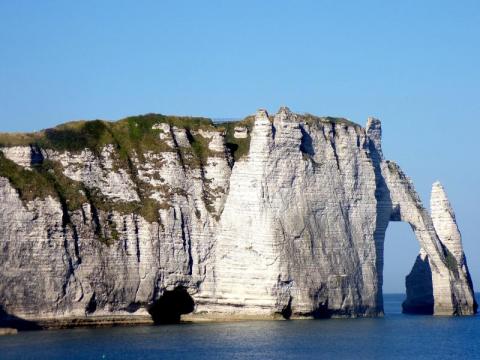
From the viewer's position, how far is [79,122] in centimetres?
7062

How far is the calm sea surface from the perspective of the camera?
2121 inches

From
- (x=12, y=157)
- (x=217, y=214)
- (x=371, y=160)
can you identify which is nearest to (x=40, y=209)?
(x=12, y=157)

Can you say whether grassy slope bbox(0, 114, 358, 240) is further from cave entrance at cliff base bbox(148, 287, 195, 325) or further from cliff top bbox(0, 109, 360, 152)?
cave entrance at cliff base bbox(148, 287, 195, 325)

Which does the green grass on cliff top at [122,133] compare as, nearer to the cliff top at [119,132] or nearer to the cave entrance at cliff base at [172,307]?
the cliff top at [119,132]

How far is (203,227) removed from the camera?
6956 centimetres

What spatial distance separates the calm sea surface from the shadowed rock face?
198cm

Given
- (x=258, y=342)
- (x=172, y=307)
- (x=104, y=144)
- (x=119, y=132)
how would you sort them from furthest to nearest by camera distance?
(x=172, y=307) → (x=119, y=132) → (x=104, y=144) → (x=258, y=342)

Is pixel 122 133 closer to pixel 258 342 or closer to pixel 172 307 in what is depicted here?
pixel 172 307

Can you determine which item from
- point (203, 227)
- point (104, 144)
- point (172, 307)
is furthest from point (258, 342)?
point (104, 144)

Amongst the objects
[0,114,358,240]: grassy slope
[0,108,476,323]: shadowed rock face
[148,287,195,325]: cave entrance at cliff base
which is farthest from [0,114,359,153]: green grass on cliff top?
[148,287,195,325]: cave entrance at cliff base

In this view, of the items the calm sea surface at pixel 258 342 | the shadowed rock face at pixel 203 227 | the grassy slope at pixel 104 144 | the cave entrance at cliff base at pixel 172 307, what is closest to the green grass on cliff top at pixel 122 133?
the grassy slope at pixel 104 144

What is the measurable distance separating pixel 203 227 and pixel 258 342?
13009mm

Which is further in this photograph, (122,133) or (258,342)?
(122,133)

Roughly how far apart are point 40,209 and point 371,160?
20.4 meters
